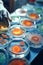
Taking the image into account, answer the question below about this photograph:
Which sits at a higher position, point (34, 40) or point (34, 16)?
point (34, 16)

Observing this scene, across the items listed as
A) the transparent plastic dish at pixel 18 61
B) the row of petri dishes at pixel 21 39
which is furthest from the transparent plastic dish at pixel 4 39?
the transparent plastic dish at pixel 18 61

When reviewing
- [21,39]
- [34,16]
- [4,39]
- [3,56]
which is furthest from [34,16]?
[3,56]

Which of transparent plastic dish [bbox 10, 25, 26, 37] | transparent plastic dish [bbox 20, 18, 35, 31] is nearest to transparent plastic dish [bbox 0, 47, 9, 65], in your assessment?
transparent plastic dish [bbox 10, 25, 26, 37]

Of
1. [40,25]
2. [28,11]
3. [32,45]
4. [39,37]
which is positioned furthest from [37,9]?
[32,45]

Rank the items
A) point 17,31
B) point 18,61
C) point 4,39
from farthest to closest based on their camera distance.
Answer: point 17,31 < point 4,39 < point 18,61

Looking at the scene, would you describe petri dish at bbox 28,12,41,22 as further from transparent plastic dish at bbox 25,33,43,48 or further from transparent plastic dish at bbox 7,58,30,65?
transparent plastic dish at bbox 7,58,30,65

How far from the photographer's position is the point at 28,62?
68.6 inches

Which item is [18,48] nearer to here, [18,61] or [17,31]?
[18,61]

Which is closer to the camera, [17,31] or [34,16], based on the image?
[17,31]

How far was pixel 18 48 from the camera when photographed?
189cm

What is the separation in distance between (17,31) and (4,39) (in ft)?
0.81

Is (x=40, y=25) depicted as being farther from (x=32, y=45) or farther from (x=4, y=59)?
(x=4, y=59)

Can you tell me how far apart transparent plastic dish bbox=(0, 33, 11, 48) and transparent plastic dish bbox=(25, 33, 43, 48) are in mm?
243

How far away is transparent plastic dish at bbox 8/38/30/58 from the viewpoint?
5.90ft
